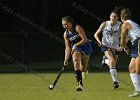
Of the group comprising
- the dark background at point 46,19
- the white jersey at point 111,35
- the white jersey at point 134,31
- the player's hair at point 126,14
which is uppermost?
the player's hair at point 126,14

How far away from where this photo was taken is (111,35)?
15.7 m

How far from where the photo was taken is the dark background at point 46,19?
27.8 m

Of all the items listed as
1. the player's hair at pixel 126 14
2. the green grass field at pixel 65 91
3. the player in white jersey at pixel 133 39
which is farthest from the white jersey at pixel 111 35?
the player's hair at pixel 126 14

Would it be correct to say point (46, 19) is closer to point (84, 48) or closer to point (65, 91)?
point (84, 48)

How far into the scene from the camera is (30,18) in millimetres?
38969

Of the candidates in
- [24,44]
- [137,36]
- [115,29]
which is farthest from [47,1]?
[137,36]

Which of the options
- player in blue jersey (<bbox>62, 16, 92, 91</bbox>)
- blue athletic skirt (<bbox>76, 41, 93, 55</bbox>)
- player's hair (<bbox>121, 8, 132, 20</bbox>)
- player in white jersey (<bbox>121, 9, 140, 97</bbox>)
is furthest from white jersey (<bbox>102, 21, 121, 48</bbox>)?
player's hair (<bbox>121, 8, 132, 20</bbox>)

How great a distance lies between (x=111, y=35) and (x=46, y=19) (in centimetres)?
2482

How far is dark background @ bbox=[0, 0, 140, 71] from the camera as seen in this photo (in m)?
27.8

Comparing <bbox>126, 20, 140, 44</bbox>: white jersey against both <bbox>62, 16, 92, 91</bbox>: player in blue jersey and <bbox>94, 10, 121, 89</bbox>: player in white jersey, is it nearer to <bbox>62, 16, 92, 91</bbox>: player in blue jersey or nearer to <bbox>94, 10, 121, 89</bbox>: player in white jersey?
<bbox>62, 16, 92, 91</bbox>: player in blue jersey

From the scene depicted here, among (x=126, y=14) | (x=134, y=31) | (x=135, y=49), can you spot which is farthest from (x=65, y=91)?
(x=126, y=14)

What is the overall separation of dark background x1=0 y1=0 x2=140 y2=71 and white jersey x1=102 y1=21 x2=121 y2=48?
33.0 feet

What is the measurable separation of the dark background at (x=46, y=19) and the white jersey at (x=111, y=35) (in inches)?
396

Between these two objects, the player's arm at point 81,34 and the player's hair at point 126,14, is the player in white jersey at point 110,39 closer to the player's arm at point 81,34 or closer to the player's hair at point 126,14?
the player's arm at point 81,34
